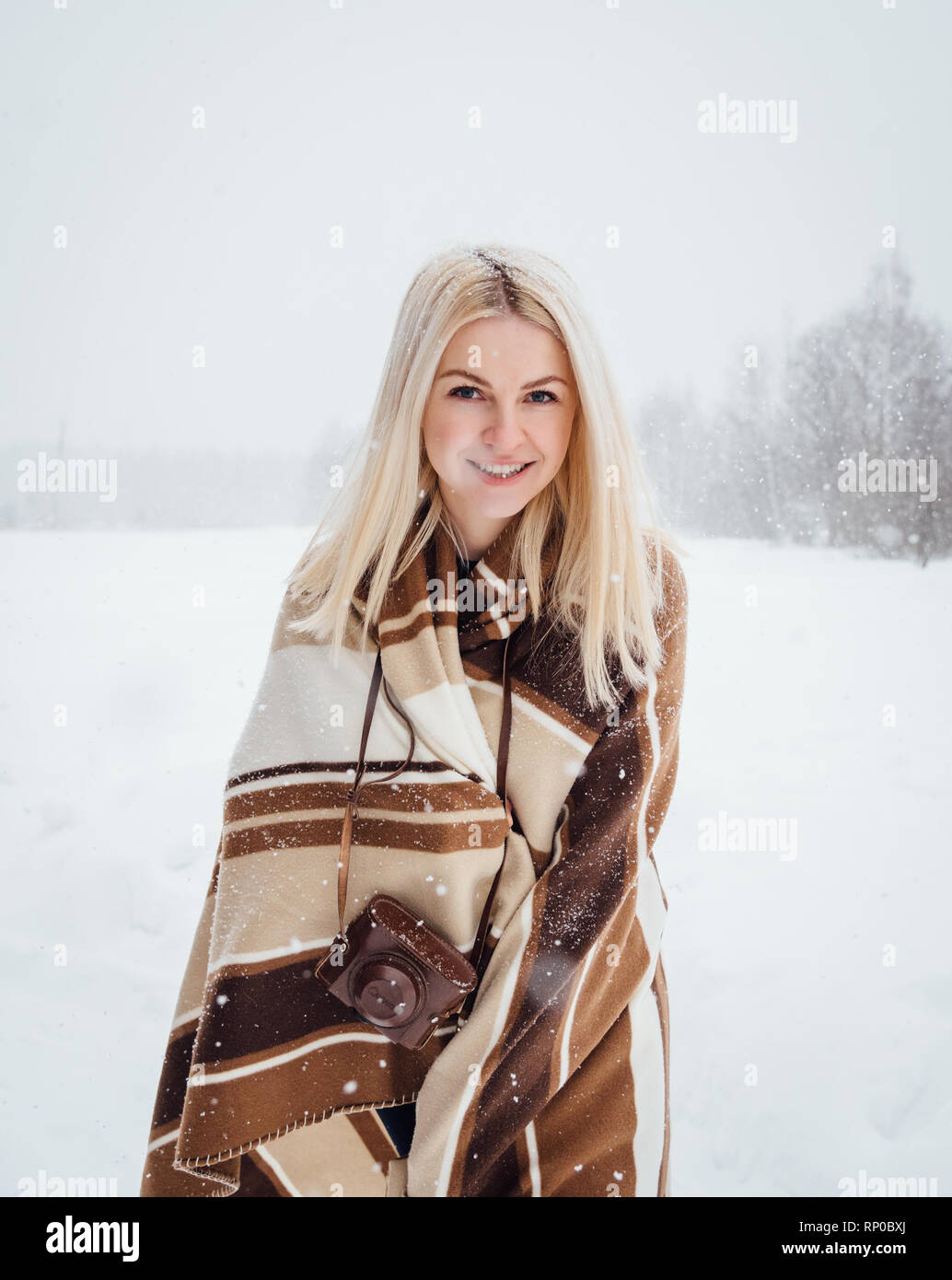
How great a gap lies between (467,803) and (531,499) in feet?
→ 1.53

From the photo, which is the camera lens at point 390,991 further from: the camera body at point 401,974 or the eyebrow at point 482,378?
the eyebrow at point 482,378

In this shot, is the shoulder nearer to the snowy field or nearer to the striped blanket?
the striped blanket

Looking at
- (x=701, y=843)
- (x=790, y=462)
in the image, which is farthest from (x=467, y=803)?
(x=790, y=462)

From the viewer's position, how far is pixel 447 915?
1026mm

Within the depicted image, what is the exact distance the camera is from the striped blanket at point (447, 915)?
1.00m

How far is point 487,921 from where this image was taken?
1.06m

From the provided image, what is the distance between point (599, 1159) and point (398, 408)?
1.09m

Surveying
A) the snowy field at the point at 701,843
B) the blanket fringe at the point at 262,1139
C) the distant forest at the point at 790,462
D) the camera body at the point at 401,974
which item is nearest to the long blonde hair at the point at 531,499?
the camera body at the point at 401,974

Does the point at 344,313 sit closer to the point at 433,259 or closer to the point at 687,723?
the point at 433,259

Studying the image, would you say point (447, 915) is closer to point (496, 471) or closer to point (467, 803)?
point (467, 803)

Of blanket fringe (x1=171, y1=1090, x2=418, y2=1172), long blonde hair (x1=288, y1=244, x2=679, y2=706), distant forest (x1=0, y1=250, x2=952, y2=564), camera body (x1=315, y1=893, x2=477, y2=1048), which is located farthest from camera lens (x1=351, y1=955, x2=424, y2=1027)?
distant forest (x1=0, y1=250, x2=952, y2=564)

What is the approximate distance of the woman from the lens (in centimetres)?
100

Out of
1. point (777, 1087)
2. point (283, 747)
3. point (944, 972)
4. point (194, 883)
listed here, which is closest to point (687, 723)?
point (944, 972)

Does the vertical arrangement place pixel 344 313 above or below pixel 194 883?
above
